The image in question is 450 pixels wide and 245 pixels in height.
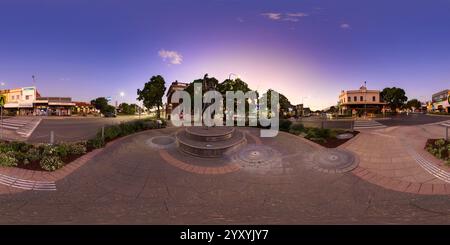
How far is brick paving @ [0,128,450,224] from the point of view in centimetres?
452

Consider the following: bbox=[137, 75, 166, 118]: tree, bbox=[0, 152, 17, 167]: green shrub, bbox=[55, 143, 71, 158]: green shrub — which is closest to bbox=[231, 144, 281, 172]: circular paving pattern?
bbox=[55, 143, 71, 158]: green shrub

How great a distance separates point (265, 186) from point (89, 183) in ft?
16.3

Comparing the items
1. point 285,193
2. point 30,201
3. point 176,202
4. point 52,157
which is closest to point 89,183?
point 30,201

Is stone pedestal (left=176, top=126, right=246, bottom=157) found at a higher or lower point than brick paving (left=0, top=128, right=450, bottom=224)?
higher

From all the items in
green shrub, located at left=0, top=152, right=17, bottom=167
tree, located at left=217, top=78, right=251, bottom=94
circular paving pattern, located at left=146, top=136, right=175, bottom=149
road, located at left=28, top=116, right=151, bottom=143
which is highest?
tree, located at left=217, top=78, right=251, bottom=94

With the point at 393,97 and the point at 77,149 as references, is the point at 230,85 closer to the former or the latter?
the point at 77,149

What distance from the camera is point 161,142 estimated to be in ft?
35.2

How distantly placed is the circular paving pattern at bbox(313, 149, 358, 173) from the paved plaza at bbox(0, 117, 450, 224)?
3 centimetres

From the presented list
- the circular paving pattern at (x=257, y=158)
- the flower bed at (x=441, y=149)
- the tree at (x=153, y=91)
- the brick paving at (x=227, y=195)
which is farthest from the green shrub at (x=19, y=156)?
the tree at (x=153, y=91)

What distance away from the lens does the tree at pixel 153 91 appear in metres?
23.7

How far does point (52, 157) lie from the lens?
24.1 feet

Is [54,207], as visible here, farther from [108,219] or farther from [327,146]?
[327,146]

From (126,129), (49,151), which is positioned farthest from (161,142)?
(49,151)

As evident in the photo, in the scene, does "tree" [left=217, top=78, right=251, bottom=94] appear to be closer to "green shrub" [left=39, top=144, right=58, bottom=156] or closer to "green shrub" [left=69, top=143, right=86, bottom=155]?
"green shrub" [left=69, top=143, right=86, bottom=155]
